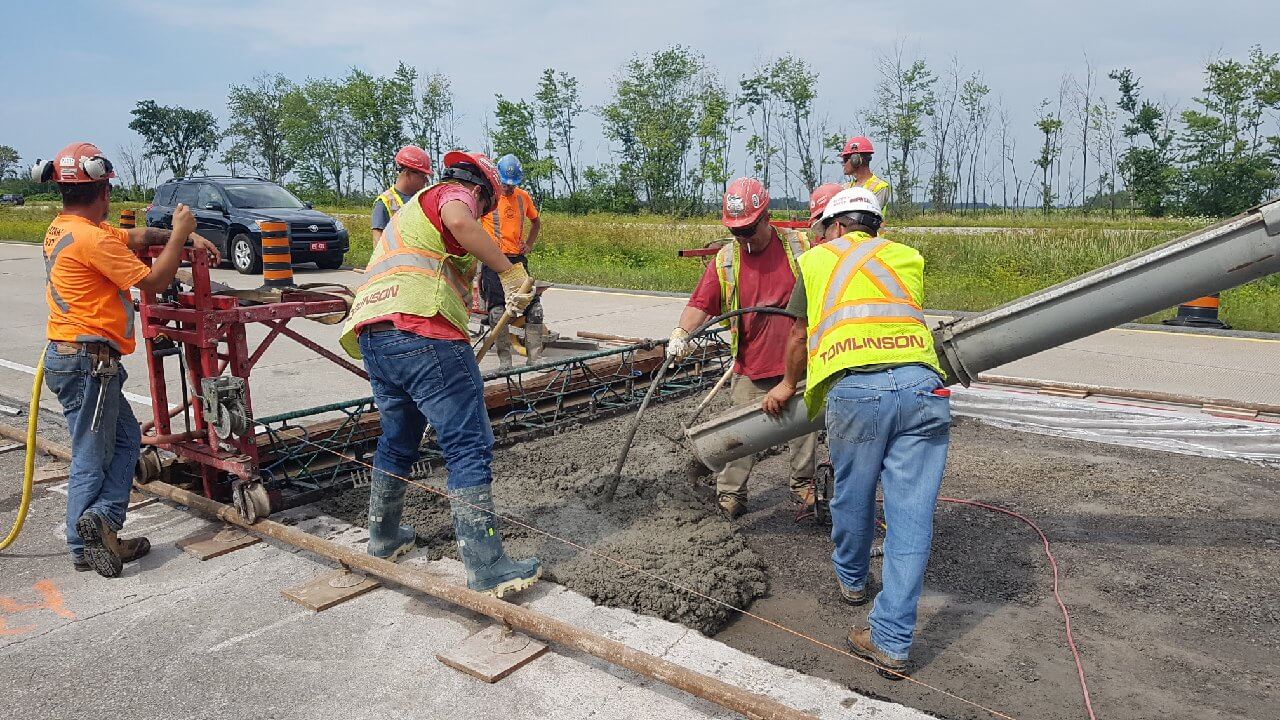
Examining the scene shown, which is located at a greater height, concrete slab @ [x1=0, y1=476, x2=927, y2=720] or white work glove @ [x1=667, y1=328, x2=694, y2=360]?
white work glove @ [x1=667, y1=328, x2=694, y2=360]

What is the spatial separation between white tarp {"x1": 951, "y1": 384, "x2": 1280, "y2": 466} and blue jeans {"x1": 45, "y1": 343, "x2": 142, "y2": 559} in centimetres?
491

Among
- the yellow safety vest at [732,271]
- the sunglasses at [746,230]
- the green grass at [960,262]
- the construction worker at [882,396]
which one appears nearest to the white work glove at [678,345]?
the yellow safety vest at [732,271]

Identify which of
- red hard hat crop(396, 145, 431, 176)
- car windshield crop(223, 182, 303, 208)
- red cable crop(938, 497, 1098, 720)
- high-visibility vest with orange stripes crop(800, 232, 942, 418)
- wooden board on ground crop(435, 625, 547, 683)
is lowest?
red cable crop(938, 497, 1098, 720)

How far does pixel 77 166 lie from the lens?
159 inches

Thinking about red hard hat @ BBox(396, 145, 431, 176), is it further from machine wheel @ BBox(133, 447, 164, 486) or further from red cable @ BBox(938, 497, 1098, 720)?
red cable @ BBox(938, 497, 1098, 720)

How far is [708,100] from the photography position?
4116 cm

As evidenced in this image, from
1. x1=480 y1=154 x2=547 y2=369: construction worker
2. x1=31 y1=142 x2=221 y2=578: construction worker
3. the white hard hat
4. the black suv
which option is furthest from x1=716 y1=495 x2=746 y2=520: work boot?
the black suv

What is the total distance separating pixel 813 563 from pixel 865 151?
4.52m

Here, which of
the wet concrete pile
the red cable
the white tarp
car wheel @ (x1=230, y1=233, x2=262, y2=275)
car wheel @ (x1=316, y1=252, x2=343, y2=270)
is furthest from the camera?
car wheel @ (x1=316, y1=252, x2=343, y2=270)

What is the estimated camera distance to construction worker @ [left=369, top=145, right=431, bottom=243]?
7105 millimetres

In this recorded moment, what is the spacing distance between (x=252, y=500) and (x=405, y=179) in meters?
3.59

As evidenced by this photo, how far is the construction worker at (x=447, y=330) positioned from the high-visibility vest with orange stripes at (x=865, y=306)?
1180mm

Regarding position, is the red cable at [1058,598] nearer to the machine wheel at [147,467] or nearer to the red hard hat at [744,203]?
the red hard hat at [744,203]

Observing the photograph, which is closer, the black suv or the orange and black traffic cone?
the orange and black traffic cone
